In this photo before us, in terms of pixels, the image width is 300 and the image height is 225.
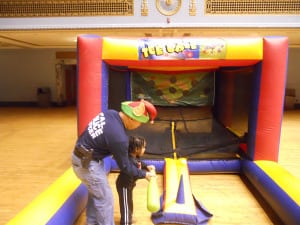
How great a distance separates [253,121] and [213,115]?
1953 millimetres

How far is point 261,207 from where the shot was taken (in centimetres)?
297

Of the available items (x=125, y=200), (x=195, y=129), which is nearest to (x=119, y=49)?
(x=125, y=200)

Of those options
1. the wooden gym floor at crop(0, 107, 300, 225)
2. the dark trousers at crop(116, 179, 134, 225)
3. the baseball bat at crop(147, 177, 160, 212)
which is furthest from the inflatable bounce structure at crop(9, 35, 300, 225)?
the baseball bat at crop(147, 177, 160, 212)

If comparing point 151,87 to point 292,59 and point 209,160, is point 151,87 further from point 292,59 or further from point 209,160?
point 292,59

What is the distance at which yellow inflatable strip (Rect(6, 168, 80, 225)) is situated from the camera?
2.04 meters

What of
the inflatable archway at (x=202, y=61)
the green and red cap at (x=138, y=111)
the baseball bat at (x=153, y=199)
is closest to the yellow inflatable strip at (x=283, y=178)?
the inflatable archway at (x=202, y=61)

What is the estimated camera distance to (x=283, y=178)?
2.89m

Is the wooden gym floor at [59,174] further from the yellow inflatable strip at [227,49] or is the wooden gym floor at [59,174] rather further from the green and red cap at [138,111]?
the yellow inflatable strip at [227,49]

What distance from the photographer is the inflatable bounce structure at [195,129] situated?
8.54 ft

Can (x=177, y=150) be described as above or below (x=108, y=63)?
below

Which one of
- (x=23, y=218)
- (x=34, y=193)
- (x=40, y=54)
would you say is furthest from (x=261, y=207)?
(x=40, y=54)

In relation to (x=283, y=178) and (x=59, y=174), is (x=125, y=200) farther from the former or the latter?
(x=59, y=174)

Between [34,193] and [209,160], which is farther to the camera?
[209,160]

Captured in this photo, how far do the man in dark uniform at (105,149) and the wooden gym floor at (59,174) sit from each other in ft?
1.95
